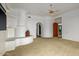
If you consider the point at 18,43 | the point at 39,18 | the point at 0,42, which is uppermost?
the point at 39,18

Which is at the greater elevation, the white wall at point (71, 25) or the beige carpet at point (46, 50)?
the white wall at point (71, 25)

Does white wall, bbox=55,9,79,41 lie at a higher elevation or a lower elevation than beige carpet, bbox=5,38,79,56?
higher

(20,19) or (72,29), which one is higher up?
Answer: (20,19)

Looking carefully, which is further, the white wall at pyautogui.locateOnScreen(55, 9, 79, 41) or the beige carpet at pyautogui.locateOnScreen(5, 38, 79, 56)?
the white wall at pyautogui.locateOnScreen(55, 9, 79, 41)

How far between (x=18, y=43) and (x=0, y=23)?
2.61 metres

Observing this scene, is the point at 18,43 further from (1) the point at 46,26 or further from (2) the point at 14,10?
(1) the point at 46,26

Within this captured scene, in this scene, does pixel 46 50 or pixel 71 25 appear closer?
pixel 46 50

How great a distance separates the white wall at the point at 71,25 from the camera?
9.06 m

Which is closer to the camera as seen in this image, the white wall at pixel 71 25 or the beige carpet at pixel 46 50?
the beige carpet at pixel 46 50

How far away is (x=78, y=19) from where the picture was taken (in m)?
8.80

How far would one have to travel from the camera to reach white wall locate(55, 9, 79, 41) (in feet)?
29.7

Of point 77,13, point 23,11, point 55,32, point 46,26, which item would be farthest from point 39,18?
point 77,13

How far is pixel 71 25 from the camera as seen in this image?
9.78 m

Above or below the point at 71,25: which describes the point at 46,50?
below
